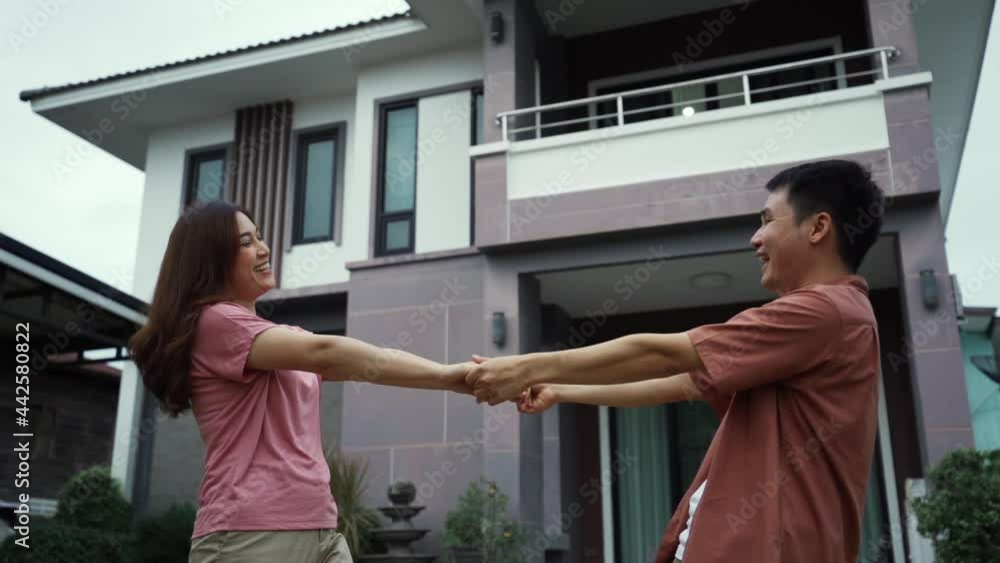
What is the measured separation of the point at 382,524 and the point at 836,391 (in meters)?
6.38

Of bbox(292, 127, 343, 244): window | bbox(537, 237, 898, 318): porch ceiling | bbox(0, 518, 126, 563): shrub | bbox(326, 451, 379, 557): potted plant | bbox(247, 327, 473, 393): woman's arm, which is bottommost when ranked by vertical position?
bbox(0, 518, 126, 563): shrub

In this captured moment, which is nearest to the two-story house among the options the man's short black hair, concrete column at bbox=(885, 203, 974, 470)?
concrete column at bbox=(885, 203, 974, 470)

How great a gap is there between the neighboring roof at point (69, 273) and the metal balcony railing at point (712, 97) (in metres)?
4.04

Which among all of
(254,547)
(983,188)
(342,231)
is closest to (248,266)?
(254,547)

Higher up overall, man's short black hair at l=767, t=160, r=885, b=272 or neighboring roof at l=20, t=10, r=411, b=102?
neighboring roof at l=20, t=10, r=411, b=102

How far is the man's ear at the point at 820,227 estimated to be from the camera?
1867mm

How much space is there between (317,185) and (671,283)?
4349 millimetres

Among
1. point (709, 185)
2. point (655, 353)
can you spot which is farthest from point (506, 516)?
point (655, 353)

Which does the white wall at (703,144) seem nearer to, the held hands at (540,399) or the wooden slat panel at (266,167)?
the wooden slat panel at (266,167)

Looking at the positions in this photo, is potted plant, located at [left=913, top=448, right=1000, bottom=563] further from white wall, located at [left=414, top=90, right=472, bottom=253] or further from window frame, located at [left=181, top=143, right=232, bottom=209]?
window frame, located at [left=181, top=143, right=232, bottom=209]

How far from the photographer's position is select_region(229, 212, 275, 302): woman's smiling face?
2.20m

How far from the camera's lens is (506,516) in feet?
22.3

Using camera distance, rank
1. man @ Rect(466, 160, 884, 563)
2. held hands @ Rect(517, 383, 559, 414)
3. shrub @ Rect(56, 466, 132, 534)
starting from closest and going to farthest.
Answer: man @ Rect(466, 160, 884, 563) < held hands @ Rect(517, 383, 559, 414) < shrub @ Rect(56, 466, 132, 534)

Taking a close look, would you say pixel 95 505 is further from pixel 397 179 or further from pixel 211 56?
pixel 211 56
